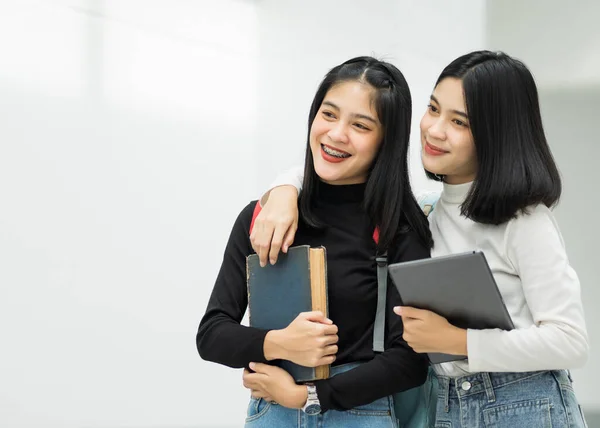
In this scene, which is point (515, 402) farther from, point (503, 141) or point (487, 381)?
point (503, 141)

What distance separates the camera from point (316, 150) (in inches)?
65.2

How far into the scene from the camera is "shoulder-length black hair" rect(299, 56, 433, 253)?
5.29 feet

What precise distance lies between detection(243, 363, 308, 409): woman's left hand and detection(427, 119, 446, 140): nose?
0.59m

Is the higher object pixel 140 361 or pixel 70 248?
pixel 70 248

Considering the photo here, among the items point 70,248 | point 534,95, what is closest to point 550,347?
point 534,95

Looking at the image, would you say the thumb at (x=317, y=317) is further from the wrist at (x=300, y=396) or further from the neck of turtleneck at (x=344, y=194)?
the neck of turtleneck at (x=344, y=194)

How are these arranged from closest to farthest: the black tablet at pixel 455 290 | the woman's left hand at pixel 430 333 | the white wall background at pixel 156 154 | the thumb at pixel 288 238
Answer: the black tablet at pixel 455 290 → the woman's left hand at pixel 430 333 → the thumb at pixel 288 238 → the white wall background at pixel 156 154

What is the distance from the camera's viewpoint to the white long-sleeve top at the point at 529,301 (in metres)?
1.42

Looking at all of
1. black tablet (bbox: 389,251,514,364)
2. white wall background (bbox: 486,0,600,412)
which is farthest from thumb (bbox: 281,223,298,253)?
white wall background (bbox: 486,0,600,412)

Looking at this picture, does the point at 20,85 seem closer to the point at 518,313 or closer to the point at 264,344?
the point at 264,344

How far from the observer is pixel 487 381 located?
1517mm

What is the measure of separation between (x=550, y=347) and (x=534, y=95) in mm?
543

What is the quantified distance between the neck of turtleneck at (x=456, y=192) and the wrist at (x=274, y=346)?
493mm

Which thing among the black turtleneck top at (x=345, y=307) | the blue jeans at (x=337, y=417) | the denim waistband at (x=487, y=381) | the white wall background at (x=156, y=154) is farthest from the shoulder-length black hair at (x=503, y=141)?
the white wall background at (x=156, y=154)
